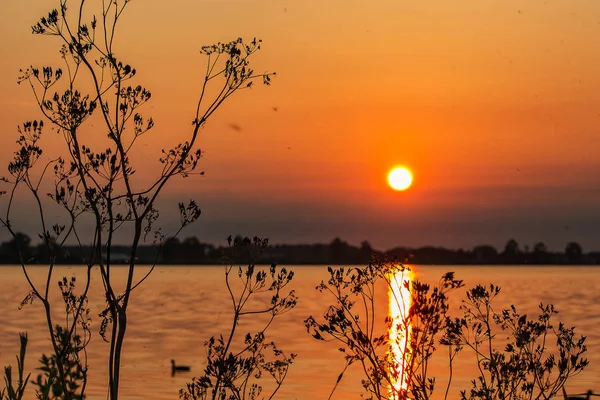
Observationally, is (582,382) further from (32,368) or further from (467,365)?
(32,368)

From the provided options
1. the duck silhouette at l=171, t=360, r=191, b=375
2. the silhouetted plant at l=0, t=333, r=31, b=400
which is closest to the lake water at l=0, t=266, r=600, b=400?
the duck silhouette at l=171, t=360, r=191, b=375

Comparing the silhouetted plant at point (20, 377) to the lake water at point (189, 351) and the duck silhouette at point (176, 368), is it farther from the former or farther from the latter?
the duck silhouette at point (176, 368)

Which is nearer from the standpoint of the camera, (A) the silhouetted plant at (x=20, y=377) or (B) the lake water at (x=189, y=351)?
(A) the silhouetted plant at (x=20, y=377)

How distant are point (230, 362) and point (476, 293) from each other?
11.1ft

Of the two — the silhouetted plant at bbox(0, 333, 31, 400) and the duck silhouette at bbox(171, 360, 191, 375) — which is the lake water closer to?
the duck silhouette at bbox(171, 360, 191, 375)

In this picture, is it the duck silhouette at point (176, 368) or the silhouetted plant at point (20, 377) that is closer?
the silhouetted plant at point (20, 377)

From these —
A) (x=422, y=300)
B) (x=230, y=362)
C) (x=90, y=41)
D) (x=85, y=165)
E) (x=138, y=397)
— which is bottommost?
(x=138, y=397)

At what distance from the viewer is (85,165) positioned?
982 centimetres

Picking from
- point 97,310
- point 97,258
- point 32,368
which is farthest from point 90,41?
point 97,310

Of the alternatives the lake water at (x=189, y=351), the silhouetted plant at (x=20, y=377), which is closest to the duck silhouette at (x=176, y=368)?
the lake water at (x=189, y=351)

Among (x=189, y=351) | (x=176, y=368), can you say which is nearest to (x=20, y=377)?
(x=176, y=368)

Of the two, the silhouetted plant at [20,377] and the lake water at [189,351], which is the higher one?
the silhouetted plant at [20,377]

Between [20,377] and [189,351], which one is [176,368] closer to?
[189,351]

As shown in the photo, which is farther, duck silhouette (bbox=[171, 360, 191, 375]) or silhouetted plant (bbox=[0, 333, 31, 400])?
duck silhouette (bbox=[171, 360, 191, 375])
